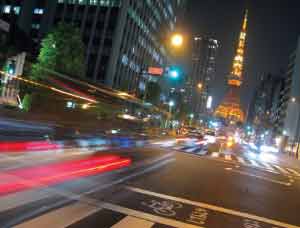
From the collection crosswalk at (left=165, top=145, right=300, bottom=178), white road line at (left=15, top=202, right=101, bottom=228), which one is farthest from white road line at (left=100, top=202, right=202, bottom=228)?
crosswalk at (left=165, top=145, right=300, bottom=178)

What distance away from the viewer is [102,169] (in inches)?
503

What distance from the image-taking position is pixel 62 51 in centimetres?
4697

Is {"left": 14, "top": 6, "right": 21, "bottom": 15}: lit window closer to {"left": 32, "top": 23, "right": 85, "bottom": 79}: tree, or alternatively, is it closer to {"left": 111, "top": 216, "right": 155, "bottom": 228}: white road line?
{"left": 32, "top": 23, "right": 85, "bottom": 79}: tree

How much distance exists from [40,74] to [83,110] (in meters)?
15.5

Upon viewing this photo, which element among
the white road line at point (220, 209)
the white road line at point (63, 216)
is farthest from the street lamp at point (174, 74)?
the white road line at point (63, 216)

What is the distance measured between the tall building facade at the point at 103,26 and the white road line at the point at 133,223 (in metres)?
73.1

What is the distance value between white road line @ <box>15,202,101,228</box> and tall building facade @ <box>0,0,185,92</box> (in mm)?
72611

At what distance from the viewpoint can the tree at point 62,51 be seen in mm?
46406

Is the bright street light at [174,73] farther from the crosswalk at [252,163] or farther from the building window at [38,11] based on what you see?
the building window at [38,11]

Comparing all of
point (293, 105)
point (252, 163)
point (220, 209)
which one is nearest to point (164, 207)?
point (220, 209)

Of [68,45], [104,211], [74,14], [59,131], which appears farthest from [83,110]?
[74,14]

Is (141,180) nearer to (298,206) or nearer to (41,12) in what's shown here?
(298,206)

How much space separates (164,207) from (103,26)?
7728cm

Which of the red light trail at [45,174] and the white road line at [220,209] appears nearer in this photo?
the red light trail at [45,174]
